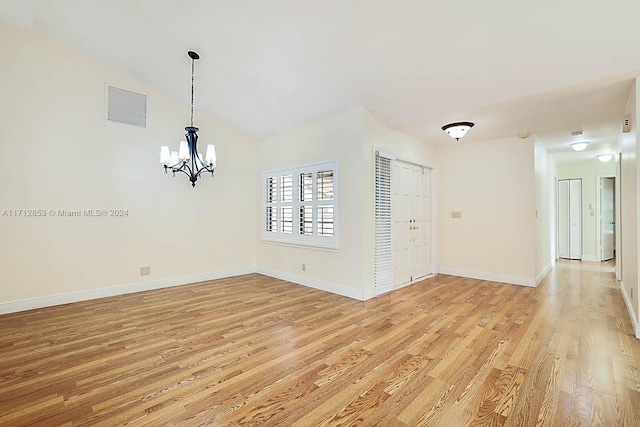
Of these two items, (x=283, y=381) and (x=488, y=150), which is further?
(x=488, y=150)

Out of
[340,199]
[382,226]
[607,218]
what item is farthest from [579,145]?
[340,199]

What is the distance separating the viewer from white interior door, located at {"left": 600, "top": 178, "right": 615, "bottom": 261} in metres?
7.45

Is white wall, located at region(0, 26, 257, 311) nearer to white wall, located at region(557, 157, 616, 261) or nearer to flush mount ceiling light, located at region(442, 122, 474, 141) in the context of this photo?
flush mount ceiling light, located at region(442, 122, 474, 141)

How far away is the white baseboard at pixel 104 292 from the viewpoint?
3.74 meters

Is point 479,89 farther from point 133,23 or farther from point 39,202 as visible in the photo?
point 39,202

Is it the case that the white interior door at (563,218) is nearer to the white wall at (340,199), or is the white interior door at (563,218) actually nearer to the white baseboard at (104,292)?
the white wall at (340,199)

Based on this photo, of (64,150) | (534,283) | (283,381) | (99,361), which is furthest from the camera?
(534,283)

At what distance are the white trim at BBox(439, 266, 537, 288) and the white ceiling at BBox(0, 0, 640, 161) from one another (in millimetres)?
2496

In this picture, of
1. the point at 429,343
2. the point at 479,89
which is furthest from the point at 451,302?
the point at 479,89

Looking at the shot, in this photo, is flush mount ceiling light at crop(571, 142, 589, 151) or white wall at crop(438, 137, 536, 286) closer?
white wall at crop(438, 137, 536, 286)

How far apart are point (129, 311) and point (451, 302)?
4270 millimetres

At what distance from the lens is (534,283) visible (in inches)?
196

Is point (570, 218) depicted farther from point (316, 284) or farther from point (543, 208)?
point (316, 284)

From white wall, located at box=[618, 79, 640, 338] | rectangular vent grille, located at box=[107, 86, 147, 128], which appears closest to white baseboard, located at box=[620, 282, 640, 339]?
white wall, located at box=[618, 79, 640, 338]
